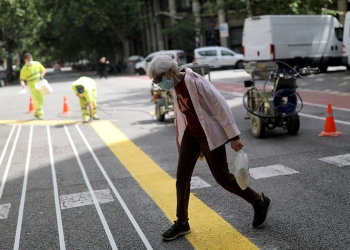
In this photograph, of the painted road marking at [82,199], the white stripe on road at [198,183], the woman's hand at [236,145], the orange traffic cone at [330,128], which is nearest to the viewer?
the woman's hand at [236,145]

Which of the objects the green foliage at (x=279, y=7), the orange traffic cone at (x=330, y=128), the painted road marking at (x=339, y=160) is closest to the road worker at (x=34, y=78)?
the orange traffic cone at (x=330, y=128)

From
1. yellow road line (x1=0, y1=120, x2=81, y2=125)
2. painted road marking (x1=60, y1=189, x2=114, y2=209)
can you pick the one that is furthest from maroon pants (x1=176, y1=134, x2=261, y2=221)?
yellow road line (x1=0, y1=120, x2=81, y2=125)

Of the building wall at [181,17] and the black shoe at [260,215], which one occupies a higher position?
the building wall at [181,17]

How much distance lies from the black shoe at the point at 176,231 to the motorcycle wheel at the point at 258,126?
4.74 m

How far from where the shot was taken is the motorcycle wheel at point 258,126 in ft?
29.6

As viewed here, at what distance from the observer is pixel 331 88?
55.6 ft

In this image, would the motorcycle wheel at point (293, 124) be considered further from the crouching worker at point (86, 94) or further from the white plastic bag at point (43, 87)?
the white plastic bag at point (43, 87)

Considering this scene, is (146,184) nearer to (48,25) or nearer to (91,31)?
(91,31)

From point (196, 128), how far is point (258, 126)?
4.89 meters

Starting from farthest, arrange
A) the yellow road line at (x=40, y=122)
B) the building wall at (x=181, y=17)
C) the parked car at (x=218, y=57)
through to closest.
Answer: the building wall at (x=181, y=17) < the parked car at (x=218, y=57) < the yellow road line at (x=40, y=122)

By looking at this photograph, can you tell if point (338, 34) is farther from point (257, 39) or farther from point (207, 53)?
point (207, 53)

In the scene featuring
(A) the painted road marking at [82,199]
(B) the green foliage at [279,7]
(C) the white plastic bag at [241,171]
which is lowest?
(A) the painted road marking at [82,199]

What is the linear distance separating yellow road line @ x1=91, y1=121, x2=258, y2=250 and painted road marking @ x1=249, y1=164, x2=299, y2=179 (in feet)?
3.48

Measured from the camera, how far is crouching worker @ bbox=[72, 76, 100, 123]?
39.0 ft
